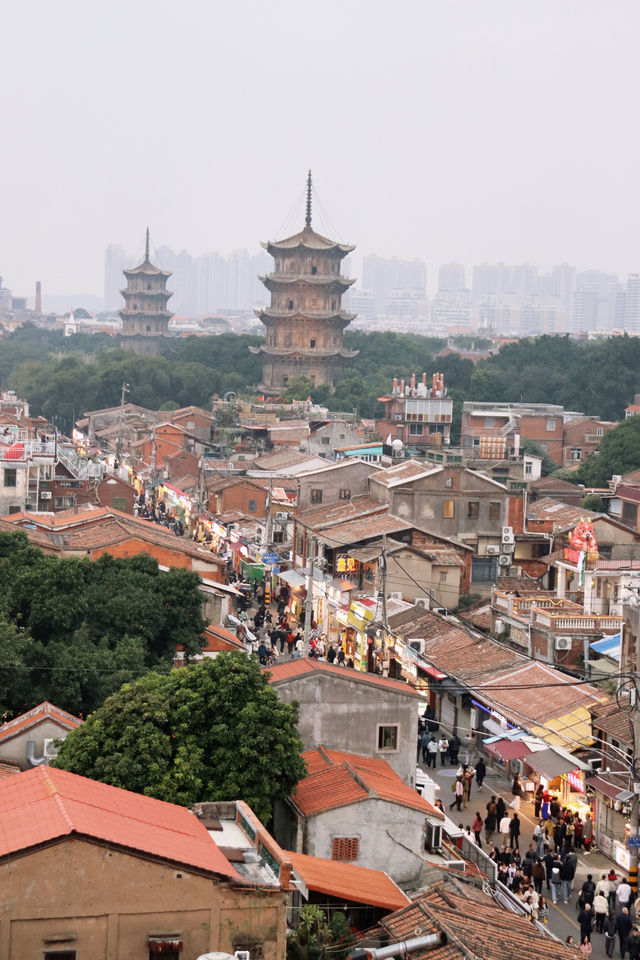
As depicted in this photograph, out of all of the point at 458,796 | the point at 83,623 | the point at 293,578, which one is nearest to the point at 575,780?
the point at 458,796

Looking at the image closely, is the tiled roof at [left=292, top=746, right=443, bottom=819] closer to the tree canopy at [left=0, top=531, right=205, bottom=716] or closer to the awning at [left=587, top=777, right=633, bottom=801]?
the awning at [left=587, top=777, right=633, bottom=801]

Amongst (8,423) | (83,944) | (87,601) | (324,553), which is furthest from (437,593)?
(8,423)

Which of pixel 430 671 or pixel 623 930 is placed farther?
pixel 430 671

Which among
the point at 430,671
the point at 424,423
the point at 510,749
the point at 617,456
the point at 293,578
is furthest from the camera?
the point at 424,423

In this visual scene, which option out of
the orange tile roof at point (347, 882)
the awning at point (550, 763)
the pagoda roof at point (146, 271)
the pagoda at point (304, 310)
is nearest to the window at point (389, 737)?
the awning at point (550, 763)

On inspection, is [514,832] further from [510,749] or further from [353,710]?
[353,710]

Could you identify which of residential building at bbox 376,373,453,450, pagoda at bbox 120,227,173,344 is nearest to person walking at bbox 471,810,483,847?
residential building at bbox 376,373,453,450
